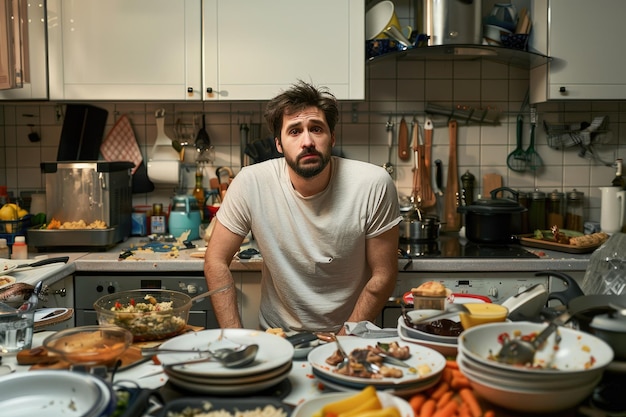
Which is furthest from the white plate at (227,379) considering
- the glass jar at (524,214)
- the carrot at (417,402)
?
the glass jar at (524,214)

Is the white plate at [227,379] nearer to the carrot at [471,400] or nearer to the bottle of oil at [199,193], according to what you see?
the carrot at [471,400]

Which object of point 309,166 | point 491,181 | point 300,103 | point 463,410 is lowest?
point 463,410

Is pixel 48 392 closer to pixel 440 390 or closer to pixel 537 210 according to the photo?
pixel 440 390

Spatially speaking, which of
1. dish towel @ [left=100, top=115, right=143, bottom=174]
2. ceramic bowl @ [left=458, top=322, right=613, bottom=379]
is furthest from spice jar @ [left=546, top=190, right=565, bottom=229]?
ceramic bowl @ [left=458, top=322, right=613, bottom=379]

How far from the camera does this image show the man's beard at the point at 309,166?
2.23 metres

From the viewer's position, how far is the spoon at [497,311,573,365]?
1.27m

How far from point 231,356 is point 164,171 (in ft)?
7.53

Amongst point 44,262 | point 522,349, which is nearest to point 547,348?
point 522,349

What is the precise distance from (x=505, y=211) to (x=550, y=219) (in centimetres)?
53

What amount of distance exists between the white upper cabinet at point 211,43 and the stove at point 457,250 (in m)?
0.79

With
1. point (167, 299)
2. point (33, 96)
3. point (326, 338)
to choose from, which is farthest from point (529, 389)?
point (33, 96)

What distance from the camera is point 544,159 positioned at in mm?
3607

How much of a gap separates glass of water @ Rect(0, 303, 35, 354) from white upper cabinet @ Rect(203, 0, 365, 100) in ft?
5.79

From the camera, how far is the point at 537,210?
348 cm
